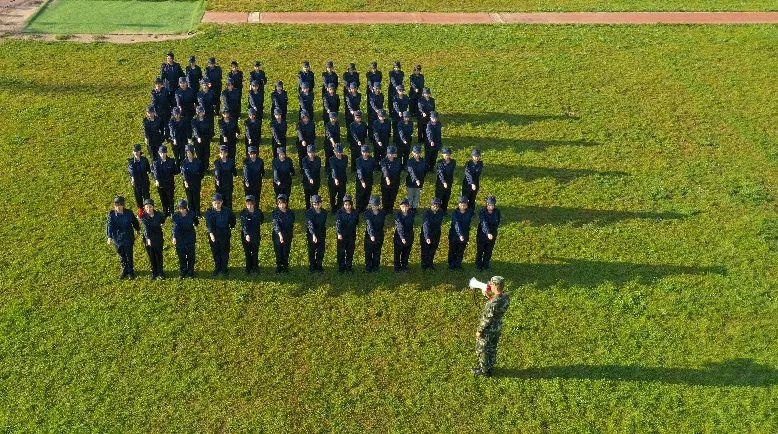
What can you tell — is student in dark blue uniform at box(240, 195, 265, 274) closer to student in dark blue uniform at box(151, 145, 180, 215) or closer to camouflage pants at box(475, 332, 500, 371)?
student in dark blue uniform at box(151, 145, 180, 215)

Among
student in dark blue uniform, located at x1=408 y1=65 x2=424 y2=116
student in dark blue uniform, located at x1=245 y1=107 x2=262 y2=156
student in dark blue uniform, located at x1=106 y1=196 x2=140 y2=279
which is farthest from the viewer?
student in dark blue uniform, located at x1=408 y1=65 x2=424 y2=116

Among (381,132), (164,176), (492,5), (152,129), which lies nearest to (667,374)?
(381,132)

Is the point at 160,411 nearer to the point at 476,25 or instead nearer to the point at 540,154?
the point at 540,154

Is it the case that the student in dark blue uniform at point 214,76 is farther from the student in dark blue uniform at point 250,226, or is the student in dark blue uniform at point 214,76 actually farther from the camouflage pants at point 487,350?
the camouflage pants at point 487,350

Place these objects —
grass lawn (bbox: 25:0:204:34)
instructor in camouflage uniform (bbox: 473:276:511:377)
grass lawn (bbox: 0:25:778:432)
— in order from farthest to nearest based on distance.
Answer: grass lawn (bbox: 25:0:204:34) → grass lawn (bbox: 0:25:778:432) → instructor in camouflage uniform (bbox: 473:276:511:377)

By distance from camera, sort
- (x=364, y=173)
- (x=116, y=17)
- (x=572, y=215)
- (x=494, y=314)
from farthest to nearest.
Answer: (x=116, y=17), (x=572, y=215), (x=364, y=173), (x=494, y=314)

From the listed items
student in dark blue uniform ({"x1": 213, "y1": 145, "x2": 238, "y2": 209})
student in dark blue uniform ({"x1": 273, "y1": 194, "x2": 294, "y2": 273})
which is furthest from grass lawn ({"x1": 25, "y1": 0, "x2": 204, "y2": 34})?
student in dark blue uniform ({"x1": 273, "y1": 194, "x2": 294, "y2": 273})

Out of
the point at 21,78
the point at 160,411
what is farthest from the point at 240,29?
the point at 160,411

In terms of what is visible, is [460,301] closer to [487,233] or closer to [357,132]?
[487,233]
